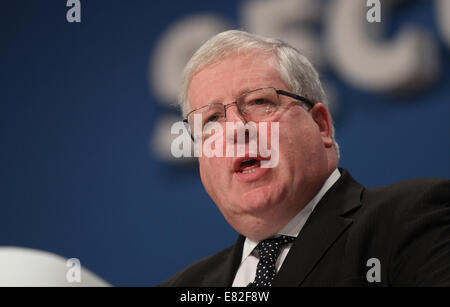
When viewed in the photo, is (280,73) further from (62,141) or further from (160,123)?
(62,141)

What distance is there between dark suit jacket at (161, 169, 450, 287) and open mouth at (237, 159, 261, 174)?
0.23 meters

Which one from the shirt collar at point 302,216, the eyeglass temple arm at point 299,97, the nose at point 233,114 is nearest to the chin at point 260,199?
the shirt collar at point 302,216

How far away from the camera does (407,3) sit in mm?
2258

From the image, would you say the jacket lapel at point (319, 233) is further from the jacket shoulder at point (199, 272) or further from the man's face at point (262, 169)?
the jacket shoulder at point (199, 272)

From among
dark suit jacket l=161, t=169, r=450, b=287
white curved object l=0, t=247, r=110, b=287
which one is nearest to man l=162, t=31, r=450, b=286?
dark suit jacket l=161, t=169, r=450, b=287

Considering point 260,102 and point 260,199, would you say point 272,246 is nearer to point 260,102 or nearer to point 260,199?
point 260,199

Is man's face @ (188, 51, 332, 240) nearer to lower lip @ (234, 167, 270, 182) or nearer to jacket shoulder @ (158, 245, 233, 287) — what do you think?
lower lip @ (234, 167, 270, 182)

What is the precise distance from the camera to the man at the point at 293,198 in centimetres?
140

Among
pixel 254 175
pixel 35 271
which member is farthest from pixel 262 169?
pixel 35 271

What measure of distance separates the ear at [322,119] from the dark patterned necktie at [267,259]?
41 centimetres

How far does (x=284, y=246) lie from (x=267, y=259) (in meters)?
0.08

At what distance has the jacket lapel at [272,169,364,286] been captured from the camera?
148cm

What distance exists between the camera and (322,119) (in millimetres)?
1896
